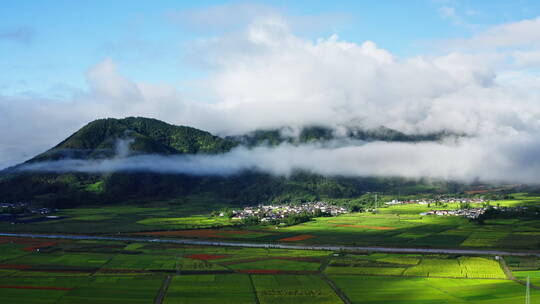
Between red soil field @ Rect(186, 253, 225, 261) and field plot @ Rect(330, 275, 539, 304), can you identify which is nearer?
field plot @ Rect(330, 275, 539, 304)

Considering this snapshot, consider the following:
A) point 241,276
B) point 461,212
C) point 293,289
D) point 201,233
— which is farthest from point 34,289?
point 461,212

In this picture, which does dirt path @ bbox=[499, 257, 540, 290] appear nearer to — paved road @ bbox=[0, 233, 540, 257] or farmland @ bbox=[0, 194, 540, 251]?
paved road @ bbox=[0, 233, 540, 257]

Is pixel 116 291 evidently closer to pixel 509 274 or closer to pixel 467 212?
pixel 509 274

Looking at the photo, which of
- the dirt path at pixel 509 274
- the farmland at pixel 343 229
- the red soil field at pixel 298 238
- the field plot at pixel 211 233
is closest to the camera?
the dirt path at pixel 509 274

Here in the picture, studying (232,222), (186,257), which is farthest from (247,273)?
(232,222)

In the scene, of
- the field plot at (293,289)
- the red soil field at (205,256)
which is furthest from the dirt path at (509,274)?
the red soil field at (205,256)

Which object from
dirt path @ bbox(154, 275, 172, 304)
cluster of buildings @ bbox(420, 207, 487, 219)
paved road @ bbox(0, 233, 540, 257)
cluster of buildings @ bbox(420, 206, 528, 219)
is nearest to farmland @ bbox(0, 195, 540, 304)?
dirt path @ bbox(154, 275, 172, 304)

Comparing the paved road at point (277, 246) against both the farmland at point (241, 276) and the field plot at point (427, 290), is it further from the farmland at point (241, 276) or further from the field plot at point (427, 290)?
the field plot at point (427, 290)
